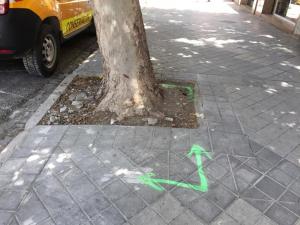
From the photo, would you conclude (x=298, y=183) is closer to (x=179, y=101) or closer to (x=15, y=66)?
(x=179, y=101)

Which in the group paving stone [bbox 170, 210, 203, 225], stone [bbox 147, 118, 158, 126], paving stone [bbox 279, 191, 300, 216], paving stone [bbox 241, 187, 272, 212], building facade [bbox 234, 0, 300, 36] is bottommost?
building facade [bbox 234, 0, 300, 36]

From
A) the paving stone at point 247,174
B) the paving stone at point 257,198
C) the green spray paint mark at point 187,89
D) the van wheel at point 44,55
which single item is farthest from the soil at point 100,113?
the paving stone at point 257,198

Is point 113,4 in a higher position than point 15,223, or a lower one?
higher

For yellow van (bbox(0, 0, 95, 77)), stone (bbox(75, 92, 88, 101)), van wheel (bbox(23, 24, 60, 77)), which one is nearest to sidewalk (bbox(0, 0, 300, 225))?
stone (bbox(75, 92, 88, 101))

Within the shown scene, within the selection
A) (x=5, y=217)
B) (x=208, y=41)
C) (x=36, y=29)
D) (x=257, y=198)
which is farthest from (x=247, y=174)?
(x=208, y=41)

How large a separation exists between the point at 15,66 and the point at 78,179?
354cm

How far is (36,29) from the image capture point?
429 cm

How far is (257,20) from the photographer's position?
11305 millimetres

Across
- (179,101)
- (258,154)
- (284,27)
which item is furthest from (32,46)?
(284,27)

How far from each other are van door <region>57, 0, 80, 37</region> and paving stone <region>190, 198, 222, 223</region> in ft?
13.8

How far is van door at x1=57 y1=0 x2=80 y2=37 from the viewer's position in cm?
521

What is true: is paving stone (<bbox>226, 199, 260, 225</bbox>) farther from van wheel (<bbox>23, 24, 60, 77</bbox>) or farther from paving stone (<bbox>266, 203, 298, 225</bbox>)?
van wheel (<bbox>23, 24, 60, 77</bbox>)

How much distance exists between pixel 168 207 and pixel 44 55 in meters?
3.55

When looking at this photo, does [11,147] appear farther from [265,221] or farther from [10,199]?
[265,221]
